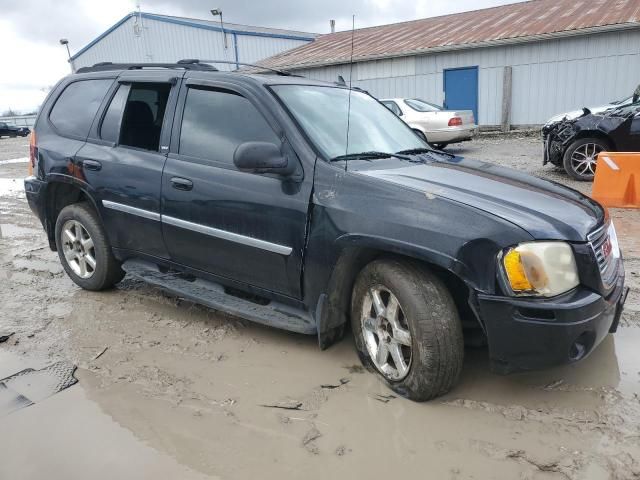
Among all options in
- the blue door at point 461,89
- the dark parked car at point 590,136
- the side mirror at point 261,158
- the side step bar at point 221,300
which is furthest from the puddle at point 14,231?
the blue door at point 461,89

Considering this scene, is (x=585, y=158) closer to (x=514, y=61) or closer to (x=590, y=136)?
(x=590, y=136)

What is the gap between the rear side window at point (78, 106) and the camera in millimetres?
4305

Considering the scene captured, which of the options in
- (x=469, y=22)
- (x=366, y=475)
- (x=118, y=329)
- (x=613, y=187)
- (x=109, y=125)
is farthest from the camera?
(x=469, y=22)

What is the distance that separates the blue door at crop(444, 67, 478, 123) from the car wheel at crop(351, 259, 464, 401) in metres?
16.6

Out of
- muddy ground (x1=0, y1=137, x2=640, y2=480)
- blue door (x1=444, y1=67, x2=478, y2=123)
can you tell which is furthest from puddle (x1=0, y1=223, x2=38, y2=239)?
blue door (x1=444, y1=67, x2=478, y2=123)

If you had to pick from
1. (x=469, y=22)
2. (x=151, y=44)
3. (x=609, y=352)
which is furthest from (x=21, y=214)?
(x=151, y=44)

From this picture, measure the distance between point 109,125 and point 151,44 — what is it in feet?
105

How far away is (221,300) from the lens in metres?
3.51

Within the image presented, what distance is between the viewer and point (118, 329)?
12.5ft

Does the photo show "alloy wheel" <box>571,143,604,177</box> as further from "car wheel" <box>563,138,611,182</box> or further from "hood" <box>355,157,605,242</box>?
"hood" <box>355,157,605,242</box>

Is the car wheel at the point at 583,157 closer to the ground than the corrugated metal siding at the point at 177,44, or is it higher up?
closer to the ground

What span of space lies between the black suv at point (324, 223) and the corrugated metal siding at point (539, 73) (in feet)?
47.0

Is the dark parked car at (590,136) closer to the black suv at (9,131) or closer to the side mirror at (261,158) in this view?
the side mirror at (261,158)

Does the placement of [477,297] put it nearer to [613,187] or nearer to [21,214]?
[613,187]
